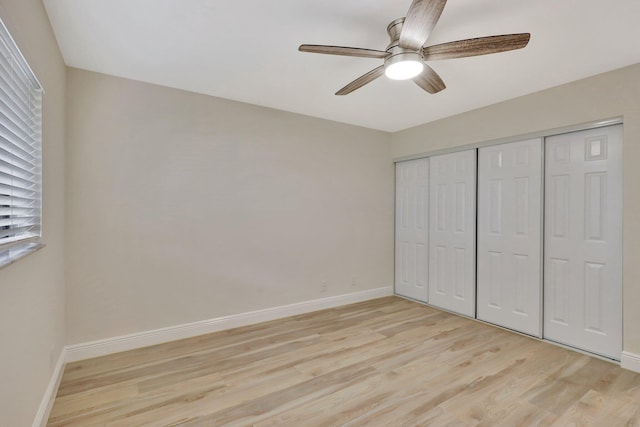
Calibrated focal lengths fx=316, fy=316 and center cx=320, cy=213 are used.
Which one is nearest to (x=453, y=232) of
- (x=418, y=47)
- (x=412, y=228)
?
(x=412, y=228)

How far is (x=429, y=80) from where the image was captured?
2250 millimetres

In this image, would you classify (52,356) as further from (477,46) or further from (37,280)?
(477,46)

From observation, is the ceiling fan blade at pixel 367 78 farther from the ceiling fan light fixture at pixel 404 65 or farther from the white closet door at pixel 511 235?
the white closet door at pixel 511 235

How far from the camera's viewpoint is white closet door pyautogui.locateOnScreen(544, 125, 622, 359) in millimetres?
2635

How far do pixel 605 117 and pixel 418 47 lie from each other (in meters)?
1.97

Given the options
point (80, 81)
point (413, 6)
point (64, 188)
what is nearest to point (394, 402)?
point (413, 6)

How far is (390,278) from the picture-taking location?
465cm

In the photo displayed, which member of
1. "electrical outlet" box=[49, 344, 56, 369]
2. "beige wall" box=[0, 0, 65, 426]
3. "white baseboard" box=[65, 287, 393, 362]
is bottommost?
"white baseboard" box=[65, 287, 393, 362]

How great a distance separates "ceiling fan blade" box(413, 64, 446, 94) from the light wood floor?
2.18 meters

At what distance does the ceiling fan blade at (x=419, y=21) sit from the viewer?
1448 mm

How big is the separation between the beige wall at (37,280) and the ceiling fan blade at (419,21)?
1679mm

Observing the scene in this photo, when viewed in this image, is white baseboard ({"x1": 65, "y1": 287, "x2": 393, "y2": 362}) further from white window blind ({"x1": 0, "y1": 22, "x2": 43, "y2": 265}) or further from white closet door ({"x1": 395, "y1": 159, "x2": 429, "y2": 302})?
white window blind ({"x1": 0, "y1": 22, "x2": 43, "y2": 265})

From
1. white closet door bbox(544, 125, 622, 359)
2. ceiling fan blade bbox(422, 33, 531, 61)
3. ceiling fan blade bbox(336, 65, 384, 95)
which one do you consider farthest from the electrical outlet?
white closet door bbox(544, 125, 622, 359)

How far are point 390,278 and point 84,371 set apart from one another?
11.9 feet
